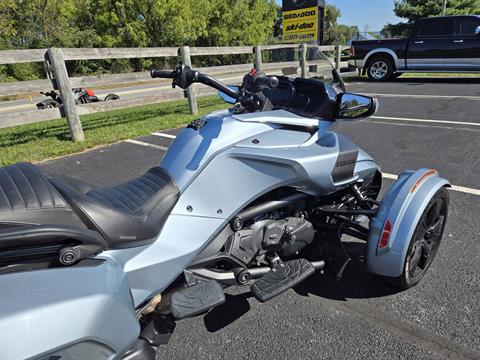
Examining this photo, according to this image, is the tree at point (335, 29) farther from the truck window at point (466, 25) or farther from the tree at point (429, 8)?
the truck window at point (466, 25)

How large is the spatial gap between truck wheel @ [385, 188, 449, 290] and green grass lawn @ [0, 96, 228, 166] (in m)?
5.08

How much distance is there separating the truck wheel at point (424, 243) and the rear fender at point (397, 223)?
91mm

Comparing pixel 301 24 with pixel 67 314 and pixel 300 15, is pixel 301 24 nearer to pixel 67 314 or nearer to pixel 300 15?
pixel 300 15

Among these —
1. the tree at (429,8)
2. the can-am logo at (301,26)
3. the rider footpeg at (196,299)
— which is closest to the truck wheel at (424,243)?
the rider footpeg at (196,299)

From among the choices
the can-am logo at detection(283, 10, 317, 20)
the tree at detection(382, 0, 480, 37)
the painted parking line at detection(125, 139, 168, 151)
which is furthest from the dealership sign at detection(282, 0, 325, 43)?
the tree at detection(382, 0, 480, 37)

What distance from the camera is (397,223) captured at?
2.05 m

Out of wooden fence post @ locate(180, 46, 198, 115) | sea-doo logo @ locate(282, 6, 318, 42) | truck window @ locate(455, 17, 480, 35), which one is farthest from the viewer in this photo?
sea-doo logo @ locate(282, 6, 318, 42)

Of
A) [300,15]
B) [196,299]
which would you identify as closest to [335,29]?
[300,15]

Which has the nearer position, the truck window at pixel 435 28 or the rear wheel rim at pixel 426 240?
the rear wheel rim at pixel 426 240

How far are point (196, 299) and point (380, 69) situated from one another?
13.2 meters

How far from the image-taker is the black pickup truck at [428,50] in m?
11.0

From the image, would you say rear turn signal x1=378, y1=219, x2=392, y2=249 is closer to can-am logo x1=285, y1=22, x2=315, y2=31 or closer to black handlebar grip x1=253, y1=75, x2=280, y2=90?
black handlebar grip x1=253, y1=75, x2=280, y2=90

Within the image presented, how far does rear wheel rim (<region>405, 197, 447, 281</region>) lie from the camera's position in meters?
2.27

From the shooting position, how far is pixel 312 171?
1.93m
